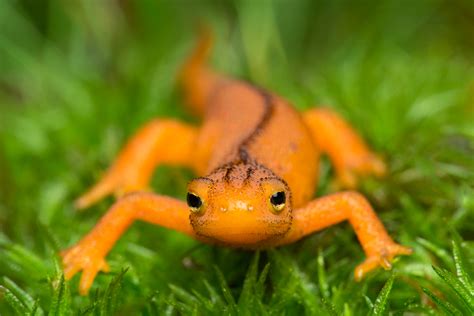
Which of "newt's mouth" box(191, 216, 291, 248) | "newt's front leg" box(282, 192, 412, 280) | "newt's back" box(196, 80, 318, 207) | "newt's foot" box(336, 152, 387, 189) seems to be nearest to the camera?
"newt's mouth" box(191, 216, 291, 248)

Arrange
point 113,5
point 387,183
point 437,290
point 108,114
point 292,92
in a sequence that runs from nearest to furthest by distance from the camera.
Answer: point 437,290, point 387,183, point 108,114, point 292,92, point 113,5

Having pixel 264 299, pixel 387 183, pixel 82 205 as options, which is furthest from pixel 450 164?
pixel 82 205

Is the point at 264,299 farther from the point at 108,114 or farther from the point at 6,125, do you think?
the point at 6,125

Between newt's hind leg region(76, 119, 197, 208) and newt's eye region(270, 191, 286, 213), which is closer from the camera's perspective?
newt's eye region(270, 191, 286, 213)

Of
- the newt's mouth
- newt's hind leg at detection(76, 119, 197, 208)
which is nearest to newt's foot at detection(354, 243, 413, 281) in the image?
the newt's mouth

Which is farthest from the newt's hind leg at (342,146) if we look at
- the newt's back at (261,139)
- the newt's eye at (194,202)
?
the newt's eye at (194,202)

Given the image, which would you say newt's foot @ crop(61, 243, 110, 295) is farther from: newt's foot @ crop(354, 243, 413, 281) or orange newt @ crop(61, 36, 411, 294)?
newt's foot @ crop(354, 243, 413, 281)
